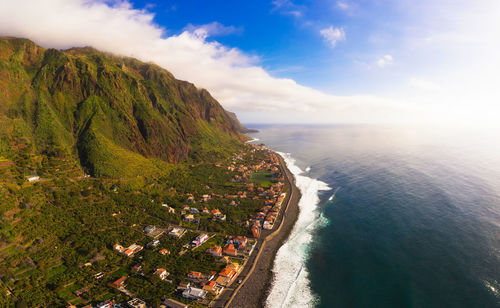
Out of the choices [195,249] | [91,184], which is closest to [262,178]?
[195,249]

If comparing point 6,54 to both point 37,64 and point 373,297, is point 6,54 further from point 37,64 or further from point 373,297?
point 373,297

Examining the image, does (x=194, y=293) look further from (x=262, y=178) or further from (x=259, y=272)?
(x=262, y=178)

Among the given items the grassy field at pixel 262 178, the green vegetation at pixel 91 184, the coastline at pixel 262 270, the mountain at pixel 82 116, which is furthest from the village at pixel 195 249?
the mountain at pixel 82 116

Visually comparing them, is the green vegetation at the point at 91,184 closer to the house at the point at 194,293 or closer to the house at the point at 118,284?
the house at the point at 118,284

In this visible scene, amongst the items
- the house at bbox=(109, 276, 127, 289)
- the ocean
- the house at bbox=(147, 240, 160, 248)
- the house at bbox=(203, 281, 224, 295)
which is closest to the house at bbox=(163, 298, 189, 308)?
the house at bbox=(203, 281, 224, 295)

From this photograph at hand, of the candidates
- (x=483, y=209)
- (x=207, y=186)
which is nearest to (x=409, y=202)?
(x=483, y=209)

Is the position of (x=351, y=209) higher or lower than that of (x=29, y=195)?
lower

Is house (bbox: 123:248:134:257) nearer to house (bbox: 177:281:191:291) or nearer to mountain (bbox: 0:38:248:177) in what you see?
house (bbox: 177:281:191:291)
